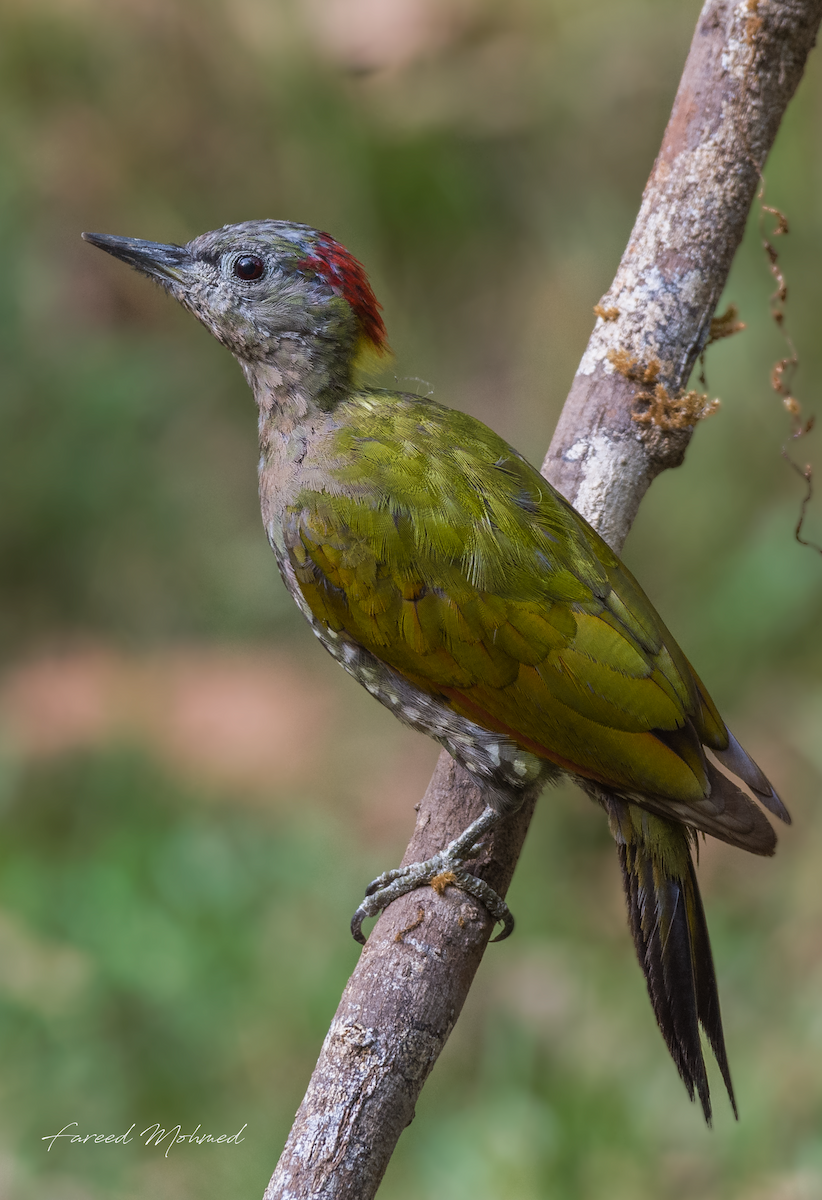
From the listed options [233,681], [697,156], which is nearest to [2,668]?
[233,681]

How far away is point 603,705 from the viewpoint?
2422 millimetres

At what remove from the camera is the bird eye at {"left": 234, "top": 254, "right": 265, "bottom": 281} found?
2.72 meters

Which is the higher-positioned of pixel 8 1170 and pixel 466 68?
pixel 466 68

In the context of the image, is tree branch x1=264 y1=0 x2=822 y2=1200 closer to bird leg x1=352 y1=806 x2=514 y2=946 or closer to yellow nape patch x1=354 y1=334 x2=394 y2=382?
bird leg x1=352 y1=806 x2=514 y2=946

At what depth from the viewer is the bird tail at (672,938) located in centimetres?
237

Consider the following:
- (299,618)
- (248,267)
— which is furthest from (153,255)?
(299,618)

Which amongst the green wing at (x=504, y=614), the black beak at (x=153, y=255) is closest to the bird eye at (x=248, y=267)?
the black beak at (x=153, y=255)

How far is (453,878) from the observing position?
2428 millimetres

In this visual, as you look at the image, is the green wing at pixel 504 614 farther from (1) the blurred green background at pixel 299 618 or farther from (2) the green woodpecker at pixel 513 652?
(1) the blurred green background at pixel 299 618

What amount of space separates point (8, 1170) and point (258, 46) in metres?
4.61

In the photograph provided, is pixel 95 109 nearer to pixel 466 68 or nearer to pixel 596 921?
pixel 466 68

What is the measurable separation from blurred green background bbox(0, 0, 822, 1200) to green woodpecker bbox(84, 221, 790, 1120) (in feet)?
1.62

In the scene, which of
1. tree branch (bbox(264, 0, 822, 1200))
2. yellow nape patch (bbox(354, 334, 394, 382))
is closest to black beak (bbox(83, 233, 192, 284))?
yellow nape patch (bbox(354, 334, 394, 382))

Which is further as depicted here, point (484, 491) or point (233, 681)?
point (233, 681)
